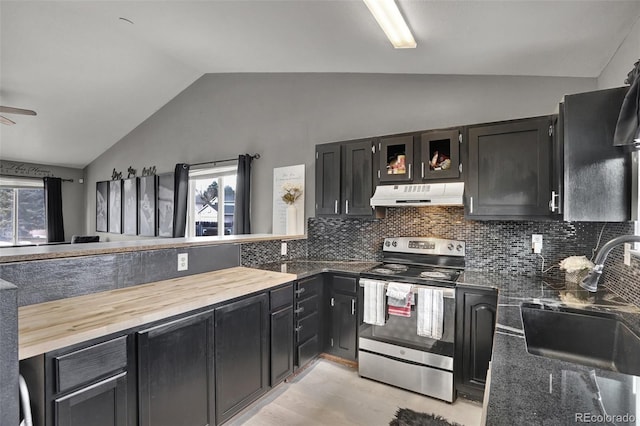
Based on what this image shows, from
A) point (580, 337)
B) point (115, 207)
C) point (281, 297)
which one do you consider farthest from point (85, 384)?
point (115, 207)

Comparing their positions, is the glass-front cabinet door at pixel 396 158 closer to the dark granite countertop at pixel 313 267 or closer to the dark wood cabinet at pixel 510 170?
the dark wood cabinet at pixel 510 170

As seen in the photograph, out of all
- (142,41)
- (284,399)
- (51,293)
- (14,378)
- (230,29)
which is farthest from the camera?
(142,41)

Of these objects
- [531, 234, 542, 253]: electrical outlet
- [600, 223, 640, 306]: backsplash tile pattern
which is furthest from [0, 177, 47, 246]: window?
[600, 223, 640, 306]: backsplash tile pattern

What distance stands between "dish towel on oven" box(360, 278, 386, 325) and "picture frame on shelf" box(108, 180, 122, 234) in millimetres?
5742

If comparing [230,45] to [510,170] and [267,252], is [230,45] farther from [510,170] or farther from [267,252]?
[510,170]

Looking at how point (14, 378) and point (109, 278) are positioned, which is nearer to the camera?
point (14, 378)

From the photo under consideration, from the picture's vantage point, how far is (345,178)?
3213 millimetres

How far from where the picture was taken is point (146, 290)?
6.36 ft

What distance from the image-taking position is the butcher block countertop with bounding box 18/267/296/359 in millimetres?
1225

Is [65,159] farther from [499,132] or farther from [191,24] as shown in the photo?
[499,132]

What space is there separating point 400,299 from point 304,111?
100 inches

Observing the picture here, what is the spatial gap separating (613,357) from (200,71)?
5398mm

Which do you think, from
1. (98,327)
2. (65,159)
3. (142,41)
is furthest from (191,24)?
(65,159)

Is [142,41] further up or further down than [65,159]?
further up
